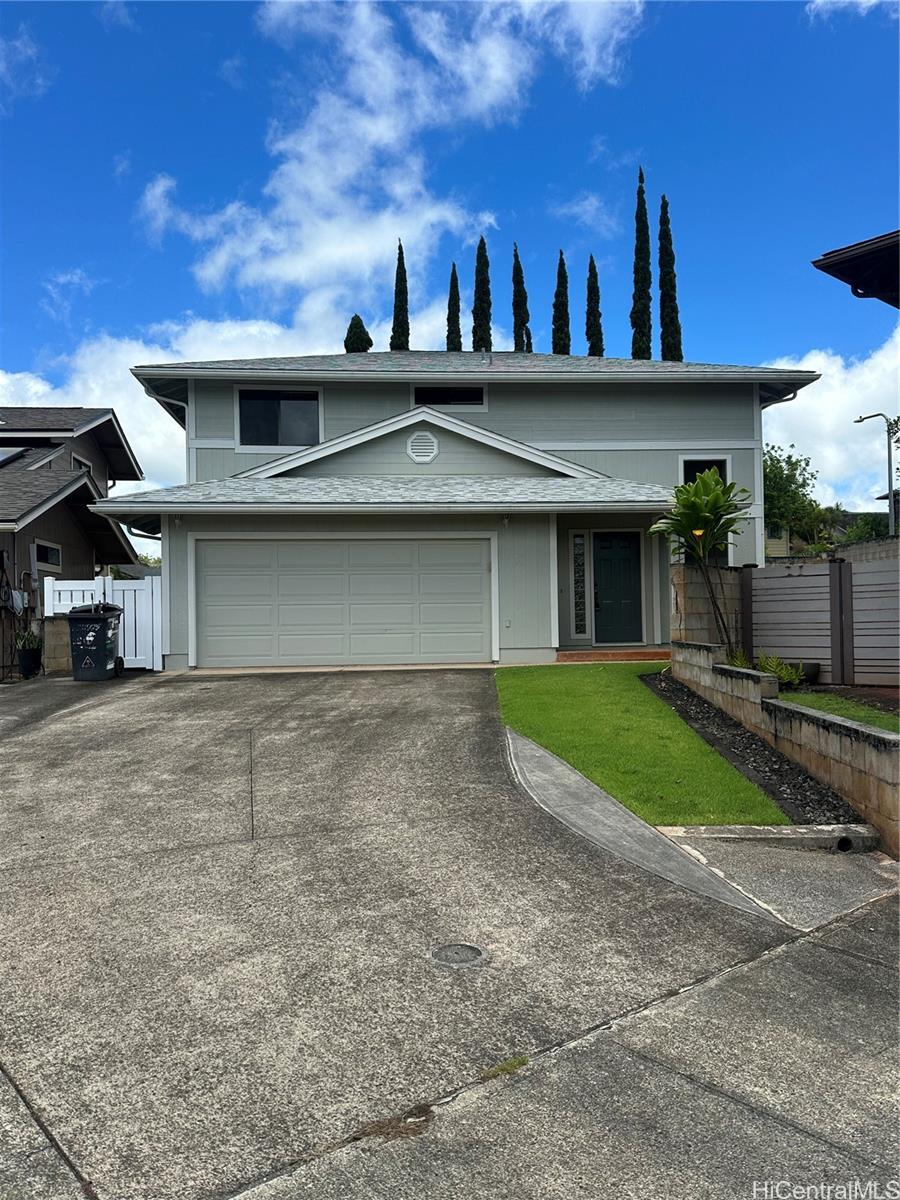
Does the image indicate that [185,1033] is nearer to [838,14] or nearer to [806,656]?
[806,656]

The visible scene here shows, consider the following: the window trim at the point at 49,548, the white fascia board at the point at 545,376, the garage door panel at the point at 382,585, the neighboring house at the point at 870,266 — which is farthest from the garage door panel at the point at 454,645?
the window trim at the point at 49,548

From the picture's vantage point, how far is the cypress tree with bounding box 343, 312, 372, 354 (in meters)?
29.8

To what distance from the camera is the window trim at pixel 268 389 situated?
55.7 feet

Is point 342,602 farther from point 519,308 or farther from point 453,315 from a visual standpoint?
point 519,308

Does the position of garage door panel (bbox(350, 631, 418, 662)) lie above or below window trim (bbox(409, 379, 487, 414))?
below

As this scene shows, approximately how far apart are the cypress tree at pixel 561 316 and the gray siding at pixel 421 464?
2779 cm

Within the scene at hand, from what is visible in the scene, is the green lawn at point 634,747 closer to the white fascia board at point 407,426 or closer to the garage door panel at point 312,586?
the garage door panel at point 312,586

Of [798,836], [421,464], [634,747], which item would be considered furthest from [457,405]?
[798,836]

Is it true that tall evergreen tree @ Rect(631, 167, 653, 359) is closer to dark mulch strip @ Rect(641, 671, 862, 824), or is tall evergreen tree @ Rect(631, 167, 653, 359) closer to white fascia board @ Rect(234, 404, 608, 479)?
white fascia board @ Rect(234, 404, 608, 479)

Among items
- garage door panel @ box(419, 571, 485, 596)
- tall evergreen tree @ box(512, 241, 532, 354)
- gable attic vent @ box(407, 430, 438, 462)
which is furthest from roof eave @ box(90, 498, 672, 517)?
tall evergreen tree @ box(512, 241, 532, 354)

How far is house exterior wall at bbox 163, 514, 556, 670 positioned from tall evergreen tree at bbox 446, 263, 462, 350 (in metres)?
29.1

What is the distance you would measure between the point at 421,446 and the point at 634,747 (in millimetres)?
9219

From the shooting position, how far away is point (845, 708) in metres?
7.38

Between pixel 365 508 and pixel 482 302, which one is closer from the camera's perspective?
pixel 365 508
